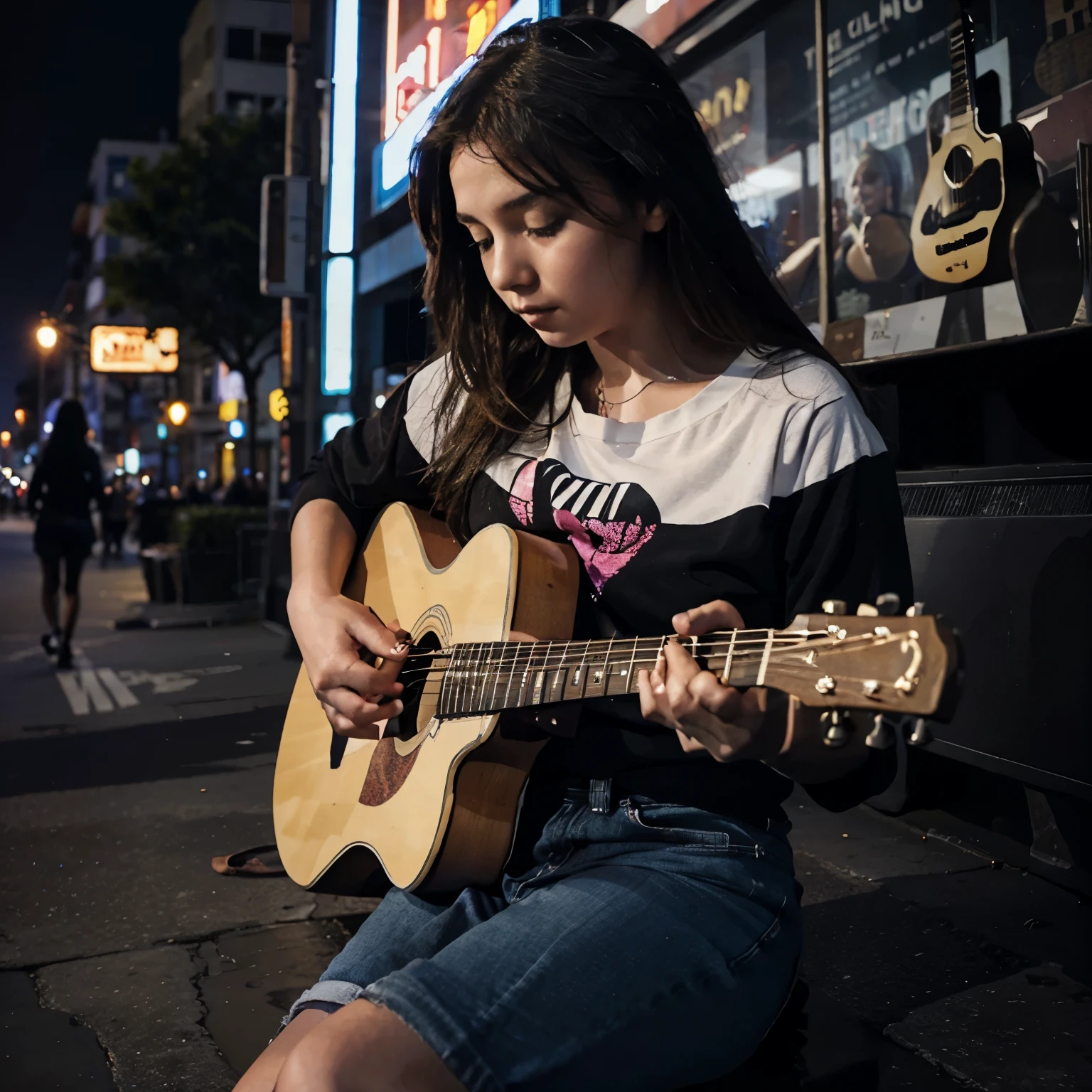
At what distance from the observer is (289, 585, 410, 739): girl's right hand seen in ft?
5.94

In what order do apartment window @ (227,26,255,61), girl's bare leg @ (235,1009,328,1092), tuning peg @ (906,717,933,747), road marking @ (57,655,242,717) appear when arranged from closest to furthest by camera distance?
tuning peg @ (906,717,933,747) → girl's bare leg @ (235,1009,328,1092) → road marking @ (57,655,242,717) → apartment window @ (227,26,255,61)

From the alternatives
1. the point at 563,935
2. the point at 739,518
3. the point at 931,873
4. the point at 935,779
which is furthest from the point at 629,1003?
the point at 935,779

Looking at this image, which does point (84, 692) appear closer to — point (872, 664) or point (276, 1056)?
point (276, 1056)

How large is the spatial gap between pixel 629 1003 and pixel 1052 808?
214 centimetres

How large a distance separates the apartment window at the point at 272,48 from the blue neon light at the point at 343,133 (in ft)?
134

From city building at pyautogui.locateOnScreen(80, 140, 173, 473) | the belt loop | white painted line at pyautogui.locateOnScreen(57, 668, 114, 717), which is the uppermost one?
city building at pyautogui.locateOnScreen(80, 140, 173, 473)

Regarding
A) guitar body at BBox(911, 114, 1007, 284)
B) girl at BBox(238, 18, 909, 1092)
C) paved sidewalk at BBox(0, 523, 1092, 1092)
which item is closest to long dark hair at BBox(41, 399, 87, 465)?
paved sidewalk at BBox(0, 523, 1092, 1092)

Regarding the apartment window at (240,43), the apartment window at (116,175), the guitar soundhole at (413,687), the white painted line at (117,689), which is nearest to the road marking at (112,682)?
the white painted line at (117,689)

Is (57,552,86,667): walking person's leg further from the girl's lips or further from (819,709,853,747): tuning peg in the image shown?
(819,709,853,747): tuning peg

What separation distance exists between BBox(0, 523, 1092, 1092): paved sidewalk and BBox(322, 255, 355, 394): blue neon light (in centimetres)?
485

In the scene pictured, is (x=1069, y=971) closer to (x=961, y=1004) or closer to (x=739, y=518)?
(x=961, y=1004)

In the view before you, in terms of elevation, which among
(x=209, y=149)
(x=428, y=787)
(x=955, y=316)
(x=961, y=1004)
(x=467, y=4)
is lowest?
(x=961, y=1004)

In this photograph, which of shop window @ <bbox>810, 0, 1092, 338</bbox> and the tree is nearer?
shop window @ <bbox>810, 0, 1092, 338</bbox>

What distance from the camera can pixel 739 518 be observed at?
1.56 meters
